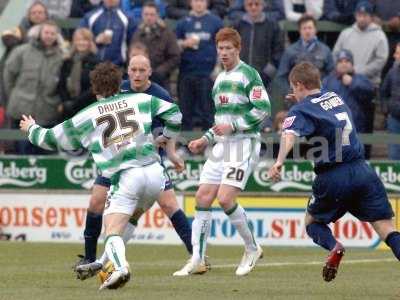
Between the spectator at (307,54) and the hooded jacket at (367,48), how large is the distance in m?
0.21

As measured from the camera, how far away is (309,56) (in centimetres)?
1859

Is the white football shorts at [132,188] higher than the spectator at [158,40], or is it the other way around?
the spectator at [158,40]

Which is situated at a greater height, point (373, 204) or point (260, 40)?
point (260, 40)

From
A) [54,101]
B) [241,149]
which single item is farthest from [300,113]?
[54,101]

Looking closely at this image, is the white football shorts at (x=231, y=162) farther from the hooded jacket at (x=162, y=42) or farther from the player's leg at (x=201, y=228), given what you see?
the hooded jacket at (x=162, y=42)

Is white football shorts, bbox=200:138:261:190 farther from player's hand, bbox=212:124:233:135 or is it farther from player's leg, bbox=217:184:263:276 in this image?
player's hand, bbox=212:124:233:135

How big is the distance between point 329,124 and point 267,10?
838cm

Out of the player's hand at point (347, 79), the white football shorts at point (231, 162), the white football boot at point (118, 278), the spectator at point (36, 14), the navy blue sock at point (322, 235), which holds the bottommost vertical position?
the white football boot at point (118, 278)

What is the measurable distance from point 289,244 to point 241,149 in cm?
518

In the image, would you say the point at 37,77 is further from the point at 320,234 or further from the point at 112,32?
the point at 320,234

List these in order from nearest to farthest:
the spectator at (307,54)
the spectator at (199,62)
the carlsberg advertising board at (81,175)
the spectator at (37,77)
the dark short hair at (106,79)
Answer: the dark short hair at (106,79), the spectator at (307,54), the carlsberg advertising board at (81,175), the spectator at (199,62), the spectator at (37,77)

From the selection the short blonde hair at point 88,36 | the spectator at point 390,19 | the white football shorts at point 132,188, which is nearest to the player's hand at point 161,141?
the white football shorts at point 132,188

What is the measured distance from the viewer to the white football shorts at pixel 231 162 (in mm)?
13406

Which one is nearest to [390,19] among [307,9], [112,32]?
[307,9]
